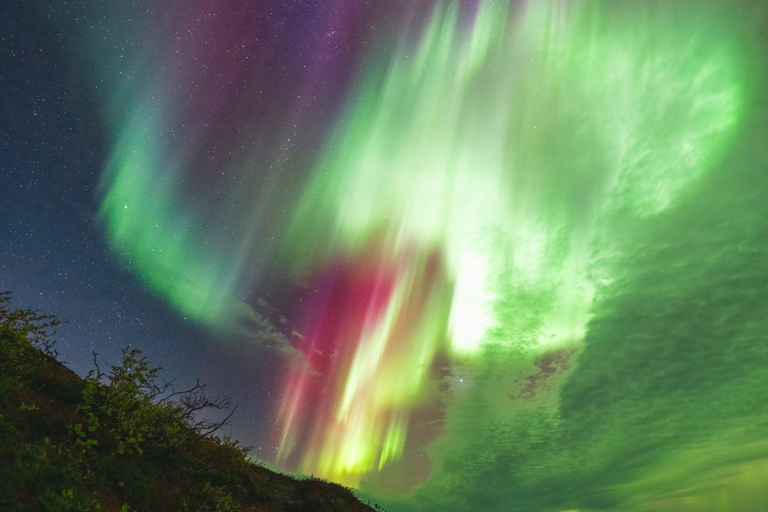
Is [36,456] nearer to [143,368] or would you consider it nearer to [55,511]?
[55,511]

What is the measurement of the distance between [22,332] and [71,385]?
1.78 metres

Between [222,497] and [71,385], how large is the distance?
16.3 ft

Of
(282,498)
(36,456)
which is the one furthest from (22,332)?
(282,498)

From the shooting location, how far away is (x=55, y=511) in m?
5.62

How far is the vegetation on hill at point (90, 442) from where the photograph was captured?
6152 mm

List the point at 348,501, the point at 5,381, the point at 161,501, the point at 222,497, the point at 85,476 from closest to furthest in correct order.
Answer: the point at 85,476 < the point at 5,381 < the point at 161,501 < the point at 222,497 < the point at 348,501

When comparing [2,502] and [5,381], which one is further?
[5,381]

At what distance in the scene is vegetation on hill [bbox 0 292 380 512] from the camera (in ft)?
20.2

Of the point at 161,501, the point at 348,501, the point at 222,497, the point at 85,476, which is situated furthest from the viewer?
the point at 348,501

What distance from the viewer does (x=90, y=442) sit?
287 inches

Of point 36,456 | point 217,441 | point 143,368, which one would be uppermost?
point 143,368

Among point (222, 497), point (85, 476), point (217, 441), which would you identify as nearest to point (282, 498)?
point (217, 441)

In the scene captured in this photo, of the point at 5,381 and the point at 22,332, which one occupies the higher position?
the point at 22,332

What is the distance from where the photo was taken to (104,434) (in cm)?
848
